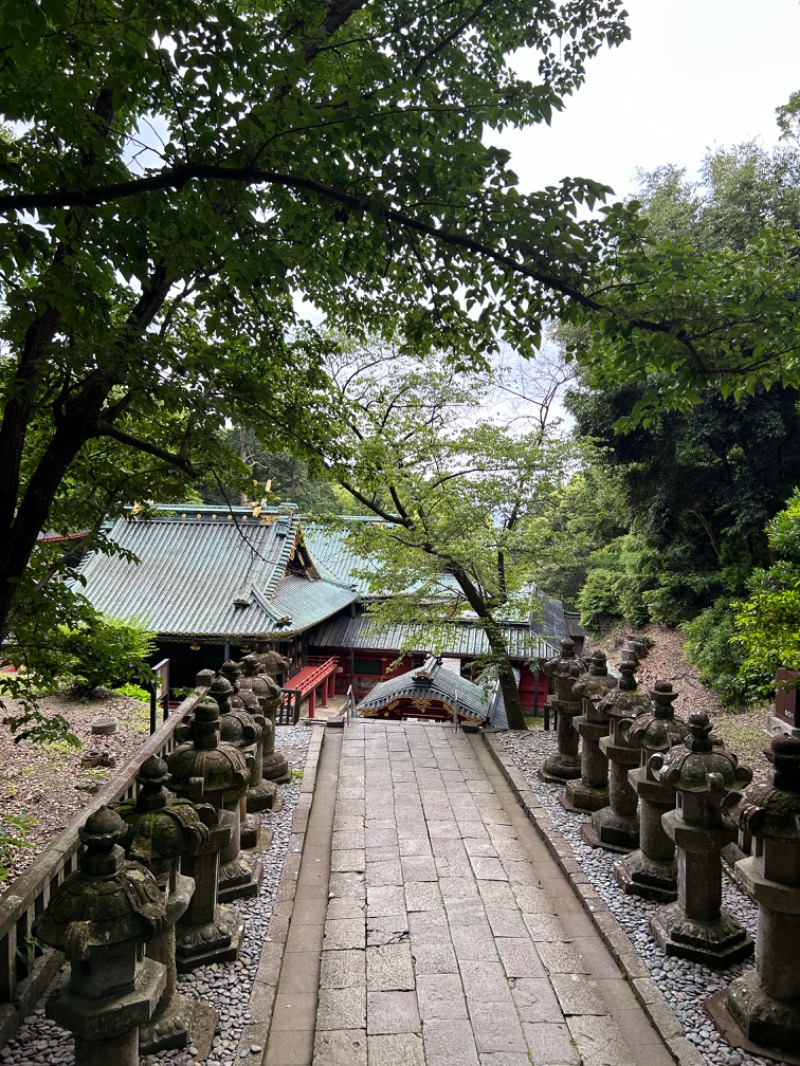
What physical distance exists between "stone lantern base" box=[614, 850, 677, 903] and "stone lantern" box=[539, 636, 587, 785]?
231cm

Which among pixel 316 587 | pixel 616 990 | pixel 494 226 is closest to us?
pixel 494 226

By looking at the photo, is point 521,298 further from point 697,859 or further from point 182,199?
point 697,859

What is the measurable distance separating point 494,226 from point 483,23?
2.37 metres

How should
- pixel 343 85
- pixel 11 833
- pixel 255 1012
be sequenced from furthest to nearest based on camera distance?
pixel 11 833 → pixel 255 1012 → pixel 343 85

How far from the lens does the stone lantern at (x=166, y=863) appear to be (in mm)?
3334

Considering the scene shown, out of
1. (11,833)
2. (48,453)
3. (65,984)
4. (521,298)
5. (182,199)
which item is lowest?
(11,833)

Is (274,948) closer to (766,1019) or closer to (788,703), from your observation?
(766,1019)

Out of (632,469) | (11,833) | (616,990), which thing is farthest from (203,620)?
(616,990)

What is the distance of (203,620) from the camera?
15.7 m

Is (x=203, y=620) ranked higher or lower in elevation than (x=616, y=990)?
higher

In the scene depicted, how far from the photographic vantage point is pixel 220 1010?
145 inches

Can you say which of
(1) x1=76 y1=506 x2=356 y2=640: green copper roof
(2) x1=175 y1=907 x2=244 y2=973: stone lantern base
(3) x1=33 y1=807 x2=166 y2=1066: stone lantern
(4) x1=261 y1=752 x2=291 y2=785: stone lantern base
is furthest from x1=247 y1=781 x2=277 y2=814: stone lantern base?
(1) x1=76 y1=506 x2=356 y2=640: green copper roof

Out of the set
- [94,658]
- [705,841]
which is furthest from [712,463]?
[94,658]

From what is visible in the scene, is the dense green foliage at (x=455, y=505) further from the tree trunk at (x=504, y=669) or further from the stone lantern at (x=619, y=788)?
the stone lantern at (x=619, y=788)
